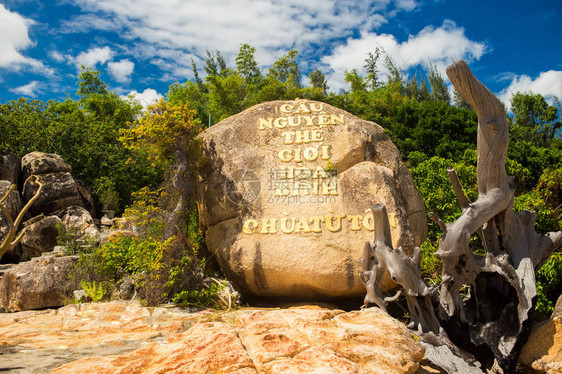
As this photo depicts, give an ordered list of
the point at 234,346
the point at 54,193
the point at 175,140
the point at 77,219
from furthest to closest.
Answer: the point at 54,193, the point at 77,219, the point at 175,140, the point at 234,346

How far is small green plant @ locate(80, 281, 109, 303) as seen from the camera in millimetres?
8398

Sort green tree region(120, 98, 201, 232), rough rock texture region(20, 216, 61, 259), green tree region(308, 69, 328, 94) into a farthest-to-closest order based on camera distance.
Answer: green tree region(308, 69, 328, 94) < rough rock texture region(20, 216, 61, 259) < green tree region(120, 98, 201, 232)

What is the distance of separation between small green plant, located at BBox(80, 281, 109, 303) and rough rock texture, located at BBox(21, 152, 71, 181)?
753cm

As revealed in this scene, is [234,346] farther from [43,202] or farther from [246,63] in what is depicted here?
[246,63]

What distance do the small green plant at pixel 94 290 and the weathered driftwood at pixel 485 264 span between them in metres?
4.91

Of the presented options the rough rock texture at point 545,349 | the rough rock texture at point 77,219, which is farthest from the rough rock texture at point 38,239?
the rough rock texture at point 545,349

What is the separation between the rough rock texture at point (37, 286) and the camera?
862 cm

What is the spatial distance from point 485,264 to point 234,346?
13.8ft

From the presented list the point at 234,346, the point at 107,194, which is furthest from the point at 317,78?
the point at 234,346

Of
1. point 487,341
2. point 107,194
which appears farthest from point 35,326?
point 107,194

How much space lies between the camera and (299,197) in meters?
8.78

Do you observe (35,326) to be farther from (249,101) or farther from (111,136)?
(249,101)

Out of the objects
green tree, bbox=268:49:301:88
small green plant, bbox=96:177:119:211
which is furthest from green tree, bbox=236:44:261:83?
small green plant, bbox=96:177:119:211

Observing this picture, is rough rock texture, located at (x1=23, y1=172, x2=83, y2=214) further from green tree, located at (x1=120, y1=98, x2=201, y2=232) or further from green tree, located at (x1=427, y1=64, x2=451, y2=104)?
green tree, located at (x1=427, y1=64, x2=451, y2=104)
